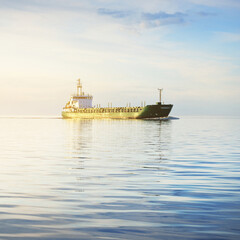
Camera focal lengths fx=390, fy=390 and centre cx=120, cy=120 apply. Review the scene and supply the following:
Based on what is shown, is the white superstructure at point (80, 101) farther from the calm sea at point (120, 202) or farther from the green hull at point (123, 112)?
the calm sea at point (120, 202)

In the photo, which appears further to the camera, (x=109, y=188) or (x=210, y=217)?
(x=109, y=188)

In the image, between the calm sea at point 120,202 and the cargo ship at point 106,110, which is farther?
the cargo ship at point 106,110

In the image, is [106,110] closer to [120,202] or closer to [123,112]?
[123,112]

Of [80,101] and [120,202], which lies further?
[80,101]

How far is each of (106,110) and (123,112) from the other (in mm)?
10192

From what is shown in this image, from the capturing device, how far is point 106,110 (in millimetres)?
148750

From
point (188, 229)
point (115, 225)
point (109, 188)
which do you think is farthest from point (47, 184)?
point (188, 229)

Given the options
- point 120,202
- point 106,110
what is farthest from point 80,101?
point 120,202

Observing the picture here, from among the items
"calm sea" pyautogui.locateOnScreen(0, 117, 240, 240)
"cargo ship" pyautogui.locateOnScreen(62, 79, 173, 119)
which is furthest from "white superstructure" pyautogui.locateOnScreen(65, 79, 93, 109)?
"calm sea" pyautogui.locateOnScreen(0, 117, 240, 240)

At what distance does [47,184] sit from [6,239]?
6.48 m

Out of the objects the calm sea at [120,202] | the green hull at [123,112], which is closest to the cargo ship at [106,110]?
the green hull at [123,112]

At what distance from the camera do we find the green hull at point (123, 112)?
419 feet

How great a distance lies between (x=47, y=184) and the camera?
13656mm

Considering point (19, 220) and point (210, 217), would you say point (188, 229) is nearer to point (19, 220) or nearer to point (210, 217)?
point (210, 217)
